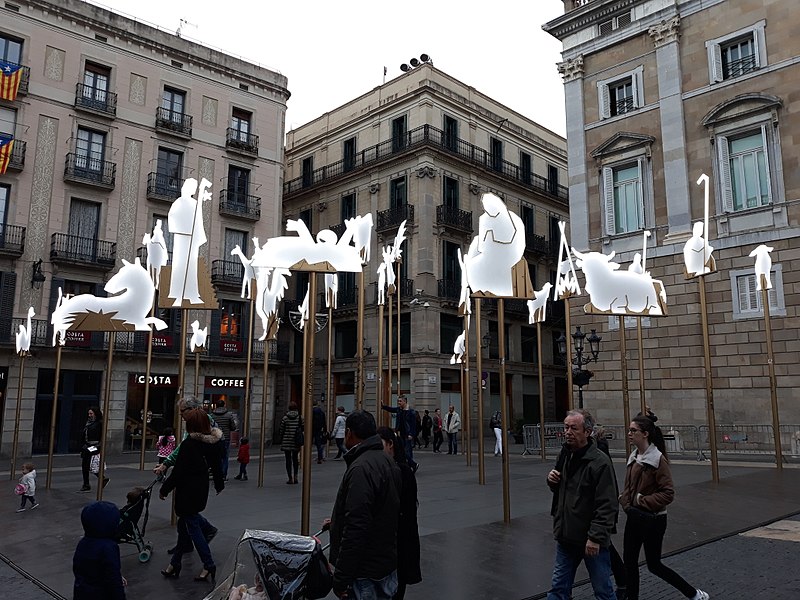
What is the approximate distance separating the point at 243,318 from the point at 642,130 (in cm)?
1953

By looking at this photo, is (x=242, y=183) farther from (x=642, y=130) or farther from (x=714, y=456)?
(x=714, y=456)

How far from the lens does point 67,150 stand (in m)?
26.5

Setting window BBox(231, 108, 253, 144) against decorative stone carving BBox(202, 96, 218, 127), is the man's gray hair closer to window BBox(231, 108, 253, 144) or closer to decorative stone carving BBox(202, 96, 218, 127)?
decorative stone carving BBox(202, 96, 218, 127)

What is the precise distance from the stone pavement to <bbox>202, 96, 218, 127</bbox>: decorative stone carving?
20.7 metres

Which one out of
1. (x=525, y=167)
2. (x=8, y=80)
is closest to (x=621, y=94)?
(x=525, y=167)

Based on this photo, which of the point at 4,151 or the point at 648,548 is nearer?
the point at 648,548

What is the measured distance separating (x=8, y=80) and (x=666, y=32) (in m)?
24.7

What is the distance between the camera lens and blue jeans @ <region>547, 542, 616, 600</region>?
4660 mm

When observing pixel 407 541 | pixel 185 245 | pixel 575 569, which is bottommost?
pixel 575 569

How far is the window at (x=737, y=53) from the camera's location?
21469 millimetres

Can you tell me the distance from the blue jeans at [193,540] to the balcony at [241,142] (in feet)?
89.3

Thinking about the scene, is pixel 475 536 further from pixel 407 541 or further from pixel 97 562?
pixel 97 562

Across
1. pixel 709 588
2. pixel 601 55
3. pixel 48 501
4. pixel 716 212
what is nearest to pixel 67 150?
pixel 48 501

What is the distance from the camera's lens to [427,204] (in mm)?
33281
